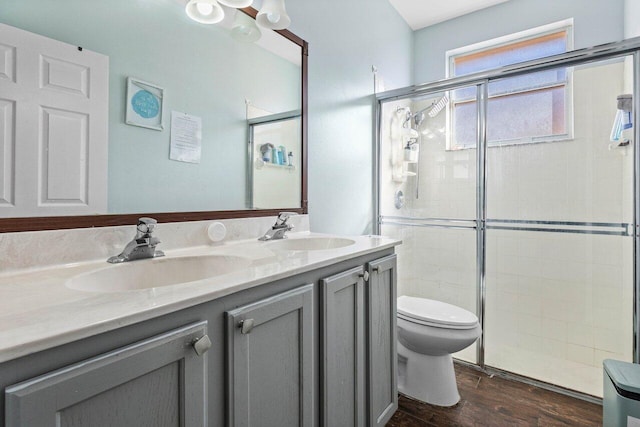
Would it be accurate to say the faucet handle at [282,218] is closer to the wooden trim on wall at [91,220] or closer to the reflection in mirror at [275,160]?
the reflection in mirror at [275,160]

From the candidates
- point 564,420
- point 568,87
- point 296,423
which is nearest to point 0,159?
point 296,423

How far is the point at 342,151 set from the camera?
211cm

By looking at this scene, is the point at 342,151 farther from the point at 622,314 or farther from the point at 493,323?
the point at 622,314

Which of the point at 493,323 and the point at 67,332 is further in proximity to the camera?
the point at 493,323

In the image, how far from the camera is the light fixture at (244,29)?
1425 millimetres

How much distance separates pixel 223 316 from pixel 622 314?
7.01 feet

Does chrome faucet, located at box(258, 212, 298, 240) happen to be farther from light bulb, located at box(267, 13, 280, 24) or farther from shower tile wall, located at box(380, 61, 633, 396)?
shower tile wall, located at box(380, 61, 633, 396)

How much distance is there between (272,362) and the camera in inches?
33.5

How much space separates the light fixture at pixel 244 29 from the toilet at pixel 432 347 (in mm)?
1561

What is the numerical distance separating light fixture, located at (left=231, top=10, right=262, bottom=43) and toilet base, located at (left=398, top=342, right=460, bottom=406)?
5.84ft

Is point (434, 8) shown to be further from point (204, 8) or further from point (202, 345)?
point (202, 345)

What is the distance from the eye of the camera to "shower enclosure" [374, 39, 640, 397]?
1.80 meters

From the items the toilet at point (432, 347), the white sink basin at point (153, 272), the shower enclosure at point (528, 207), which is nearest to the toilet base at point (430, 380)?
the toilet at point (432, 347)

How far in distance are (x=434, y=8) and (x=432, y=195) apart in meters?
1.64
